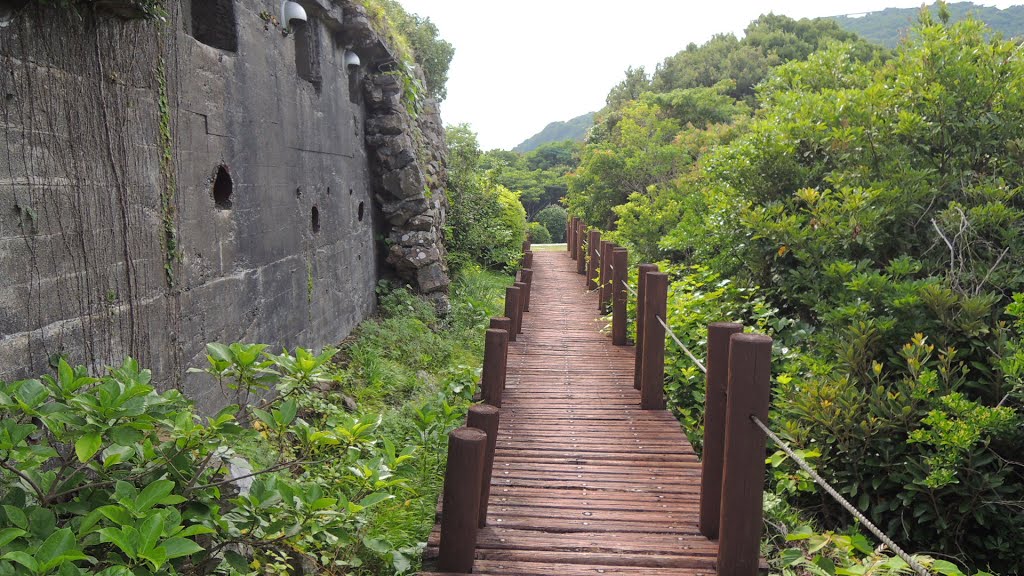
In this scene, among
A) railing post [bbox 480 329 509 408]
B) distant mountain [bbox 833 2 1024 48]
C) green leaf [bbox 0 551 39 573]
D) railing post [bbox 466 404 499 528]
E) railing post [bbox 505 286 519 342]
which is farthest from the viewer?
distant mountain [bbox 833 2 1024 48]

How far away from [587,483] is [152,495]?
2.74 m

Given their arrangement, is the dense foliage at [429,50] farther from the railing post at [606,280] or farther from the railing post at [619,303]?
the railing post at [619,303]

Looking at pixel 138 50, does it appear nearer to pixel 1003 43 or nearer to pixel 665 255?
pixel 1003 43

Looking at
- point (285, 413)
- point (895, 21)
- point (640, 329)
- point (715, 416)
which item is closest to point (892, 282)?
point (640, 329)

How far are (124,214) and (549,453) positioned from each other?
3.02 m

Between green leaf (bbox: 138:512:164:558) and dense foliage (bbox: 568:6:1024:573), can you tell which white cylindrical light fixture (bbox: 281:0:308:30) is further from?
green leaf (bbox: 138:512:164:558)

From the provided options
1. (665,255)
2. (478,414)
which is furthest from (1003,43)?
(665,255)

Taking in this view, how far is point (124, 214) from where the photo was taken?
4.03 meters

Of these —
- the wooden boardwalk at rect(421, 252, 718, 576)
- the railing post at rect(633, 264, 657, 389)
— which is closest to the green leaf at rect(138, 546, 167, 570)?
the wooden boardwalk at rect(421, 252, 718, 576)

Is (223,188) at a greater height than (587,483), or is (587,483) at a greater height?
(223,188)

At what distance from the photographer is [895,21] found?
74.4 metres

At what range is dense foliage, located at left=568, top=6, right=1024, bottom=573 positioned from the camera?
464 cm

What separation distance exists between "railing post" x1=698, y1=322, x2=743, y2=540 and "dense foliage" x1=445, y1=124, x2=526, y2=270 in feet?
35.4

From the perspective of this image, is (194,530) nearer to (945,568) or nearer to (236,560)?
(236,560)
